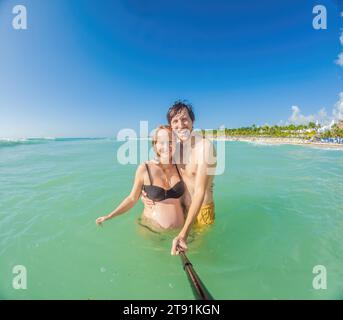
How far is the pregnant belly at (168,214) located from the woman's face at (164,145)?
0.62 m

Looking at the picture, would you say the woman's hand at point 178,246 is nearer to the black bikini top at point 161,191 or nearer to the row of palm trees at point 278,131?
the black bikini top at point 161,191

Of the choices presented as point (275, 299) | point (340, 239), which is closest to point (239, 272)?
point (275, 299)

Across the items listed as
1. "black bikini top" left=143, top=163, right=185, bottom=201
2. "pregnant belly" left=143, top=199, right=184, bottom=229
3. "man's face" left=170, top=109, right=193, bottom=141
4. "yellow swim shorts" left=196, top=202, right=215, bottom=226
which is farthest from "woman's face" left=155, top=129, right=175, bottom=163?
"yellow swim shorts" left=196, top=202, right=215, bottom=226

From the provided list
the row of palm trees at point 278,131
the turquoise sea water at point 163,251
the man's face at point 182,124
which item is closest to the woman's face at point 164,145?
the man's face at point 182,124

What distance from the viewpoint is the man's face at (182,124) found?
9.14 feet

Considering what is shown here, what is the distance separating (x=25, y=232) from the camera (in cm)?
417

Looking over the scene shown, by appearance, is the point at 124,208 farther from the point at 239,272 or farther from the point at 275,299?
the point at 275,299

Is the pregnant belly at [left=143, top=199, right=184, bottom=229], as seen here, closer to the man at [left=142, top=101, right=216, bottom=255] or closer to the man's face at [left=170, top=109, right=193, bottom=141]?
the man at [left=142, top=101, right=216, bottom=255]

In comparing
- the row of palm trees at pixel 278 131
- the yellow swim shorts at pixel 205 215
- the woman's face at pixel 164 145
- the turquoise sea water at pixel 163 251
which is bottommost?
the turquoise sea water at pixel 163 251

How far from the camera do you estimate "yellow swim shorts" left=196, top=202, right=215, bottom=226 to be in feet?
11.0

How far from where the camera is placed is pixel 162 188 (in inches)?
117

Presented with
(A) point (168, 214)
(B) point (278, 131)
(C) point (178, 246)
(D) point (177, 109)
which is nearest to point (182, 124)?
(D) point (177, 109)

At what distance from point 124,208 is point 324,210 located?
4.95 meters
